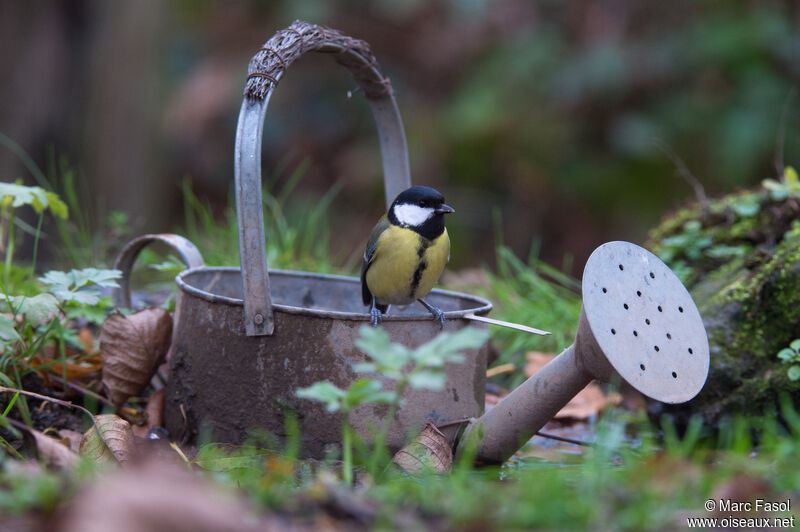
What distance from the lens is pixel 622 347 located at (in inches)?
85.0

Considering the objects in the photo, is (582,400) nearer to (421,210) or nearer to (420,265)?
(420,265)

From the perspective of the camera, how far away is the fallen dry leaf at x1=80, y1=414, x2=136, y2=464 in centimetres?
232

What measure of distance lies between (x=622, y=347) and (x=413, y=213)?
104 cm

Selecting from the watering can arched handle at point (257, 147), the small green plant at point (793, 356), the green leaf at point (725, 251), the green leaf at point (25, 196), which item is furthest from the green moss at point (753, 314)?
the green leaf at point (25, 196)

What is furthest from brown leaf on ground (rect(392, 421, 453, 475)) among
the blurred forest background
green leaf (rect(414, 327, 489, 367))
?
the blurred forest background

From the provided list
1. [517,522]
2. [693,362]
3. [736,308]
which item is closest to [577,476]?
[693,362]

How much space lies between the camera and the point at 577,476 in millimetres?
2113

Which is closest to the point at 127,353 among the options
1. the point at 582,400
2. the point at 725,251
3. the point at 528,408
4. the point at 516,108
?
the point at 528,408

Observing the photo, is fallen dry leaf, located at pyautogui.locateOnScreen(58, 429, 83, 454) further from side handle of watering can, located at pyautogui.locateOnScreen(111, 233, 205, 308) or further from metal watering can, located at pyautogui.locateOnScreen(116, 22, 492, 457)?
side handle of watering can, located at pyautogui.locateOnScreen(111, 233, 205, 308)

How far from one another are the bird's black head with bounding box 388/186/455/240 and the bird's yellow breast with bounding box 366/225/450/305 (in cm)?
3

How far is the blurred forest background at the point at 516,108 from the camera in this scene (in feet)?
24.1

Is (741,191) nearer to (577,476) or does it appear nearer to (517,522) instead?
(577,476)

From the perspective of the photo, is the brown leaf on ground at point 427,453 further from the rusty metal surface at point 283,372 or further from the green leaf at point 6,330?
the green leaf at point 6,330

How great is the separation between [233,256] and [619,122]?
15.4 ft
